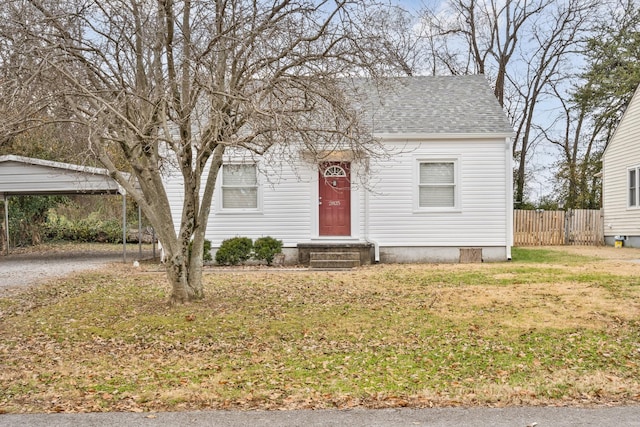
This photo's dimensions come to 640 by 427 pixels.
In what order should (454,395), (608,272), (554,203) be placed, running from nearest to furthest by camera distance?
(454,395) < (608,272) < (554,203)

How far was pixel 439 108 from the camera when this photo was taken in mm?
16859

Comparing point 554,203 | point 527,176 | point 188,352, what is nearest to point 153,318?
point 188,352

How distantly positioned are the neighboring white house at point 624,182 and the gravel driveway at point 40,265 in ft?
57.7

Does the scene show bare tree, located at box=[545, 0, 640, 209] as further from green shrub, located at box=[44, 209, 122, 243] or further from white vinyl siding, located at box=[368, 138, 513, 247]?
green shrub, located at box=[44, 209, 122, 243]

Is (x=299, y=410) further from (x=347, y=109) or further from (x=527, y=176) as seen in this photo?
(x=527, y=176)

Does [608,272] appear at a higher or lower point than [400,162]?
lower

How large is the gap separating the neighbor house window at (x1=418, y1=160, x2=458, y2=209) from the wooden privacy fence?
8.16m

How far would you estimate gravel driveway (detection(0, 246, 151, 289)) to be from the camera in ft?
42.0

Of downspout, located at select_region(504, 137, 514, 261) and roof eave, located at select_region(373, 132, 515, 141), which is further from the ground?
roof eave, located at select_region(373, 132, 515, 141)

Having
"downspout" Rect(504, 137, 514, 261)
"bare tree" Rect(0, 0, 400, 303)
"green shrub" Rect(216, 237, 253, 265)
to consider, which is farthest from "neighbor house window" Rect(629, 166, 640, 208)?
"bare tree" Rect(0, 0, 400, 303)

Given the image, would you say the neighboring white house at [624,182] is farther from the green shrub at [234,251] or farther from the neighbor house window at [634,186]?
the green shrub at [234,251]

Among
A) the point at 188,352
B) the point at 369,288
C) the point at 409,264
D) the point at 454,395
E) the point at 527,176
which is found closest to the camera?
the point at 454,395

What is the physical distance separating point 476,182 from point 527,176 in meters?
18.1

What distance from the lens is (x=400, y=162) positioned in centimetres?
1567
